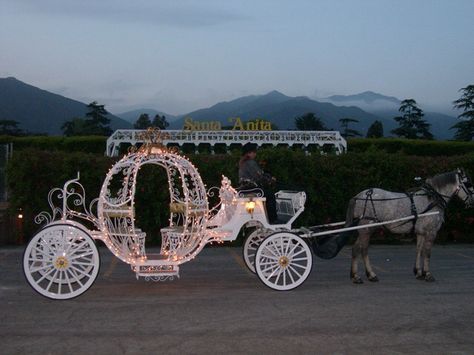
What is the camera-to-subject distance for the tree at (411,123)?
51969 mm

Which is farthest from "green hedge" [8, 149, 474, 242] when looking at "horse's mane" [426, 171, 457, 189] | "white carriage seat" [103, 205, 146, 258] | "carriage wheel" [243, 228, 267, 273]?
"white carriage seat" [103, 205, 146, 258]

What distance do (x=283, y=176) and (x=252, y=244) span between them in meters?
4.25

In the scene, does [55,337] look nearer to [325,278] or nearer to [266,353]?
[266,353]

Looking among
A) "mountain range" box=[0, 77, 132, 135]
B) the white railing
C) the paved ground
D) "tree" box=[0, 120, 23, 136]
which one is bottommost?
the paved ground

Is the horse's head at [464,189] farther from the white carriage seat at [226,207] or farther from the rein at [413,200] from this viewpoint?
the white carriage seat at [226,207]

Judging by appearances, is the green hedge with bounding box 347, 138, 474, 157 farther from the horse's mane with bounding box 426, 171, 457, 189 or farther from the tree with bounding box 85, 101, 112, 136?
the tree with bounding box 85, 101, 112, 136

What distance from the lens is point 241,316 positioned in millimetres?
7203

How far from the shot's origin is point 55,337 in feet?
20.6

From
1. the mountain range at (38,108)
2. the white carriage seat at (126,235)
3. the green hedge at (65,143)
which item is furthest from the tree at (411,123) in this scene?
the mountain range at (38,108)

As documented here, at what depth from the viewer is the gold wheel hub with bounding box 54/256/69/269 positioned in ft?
26.0

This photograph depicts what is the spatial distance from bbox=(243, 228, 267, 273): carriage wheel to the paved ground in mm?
285

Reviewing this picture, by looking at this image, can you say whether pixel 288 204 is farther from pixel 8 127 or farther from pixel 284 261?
pixel 8 127

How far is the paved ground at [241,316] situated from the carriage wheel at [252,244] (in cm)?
29

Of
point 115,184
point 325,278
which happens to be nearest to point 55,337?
point 325,278
